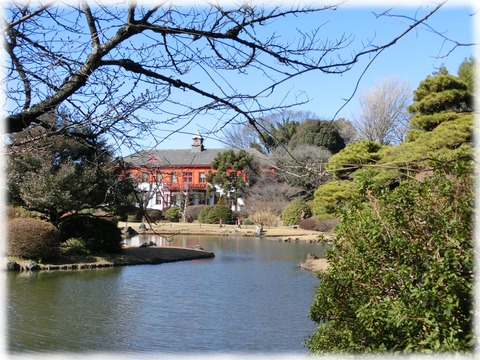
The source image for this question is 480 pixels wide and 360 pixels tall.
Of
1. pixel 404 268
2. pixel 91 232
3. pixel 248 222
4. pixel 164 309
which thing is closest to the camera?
pixel 404 268

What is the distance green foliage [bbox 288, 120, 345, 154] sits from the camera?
3256 centimetres

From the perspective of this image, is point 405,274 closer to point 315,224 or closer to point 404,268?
point 404,268

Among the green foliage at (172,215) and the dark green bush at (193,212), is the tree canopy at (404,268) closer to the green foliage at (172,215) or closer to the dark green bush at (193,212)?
the green foliage at (172,215)

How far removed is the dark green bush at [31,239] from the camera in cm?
1338

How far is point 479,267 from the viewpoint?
310 cm

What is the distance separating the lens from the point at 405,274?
11.1ft

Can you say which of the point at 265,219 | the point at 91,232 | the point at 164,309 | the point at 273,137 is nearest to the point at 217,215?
the point at 265,219

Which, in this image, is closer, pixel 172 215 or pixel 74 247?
pixel 74 247

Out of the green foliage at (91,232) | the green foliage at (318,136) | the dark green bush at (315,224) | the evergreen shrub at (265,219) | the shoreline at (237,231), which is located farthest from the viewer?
the green foliage at (318,136)

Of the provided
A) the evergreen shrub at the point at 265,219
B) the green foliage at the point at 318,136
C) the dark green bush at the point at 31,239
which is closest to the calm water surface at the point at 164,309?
the dark green bush at the point at 31,239

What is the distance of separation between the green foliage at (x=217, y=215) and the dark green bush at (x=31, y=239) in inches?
695

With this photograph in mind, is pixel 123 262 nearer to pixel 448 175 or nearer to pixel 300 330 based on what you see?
pixel 300 330

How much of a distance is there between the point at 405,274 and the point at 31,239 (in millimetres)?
11555

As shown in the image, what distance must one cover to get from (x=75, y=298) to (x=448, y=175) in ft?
24.3
